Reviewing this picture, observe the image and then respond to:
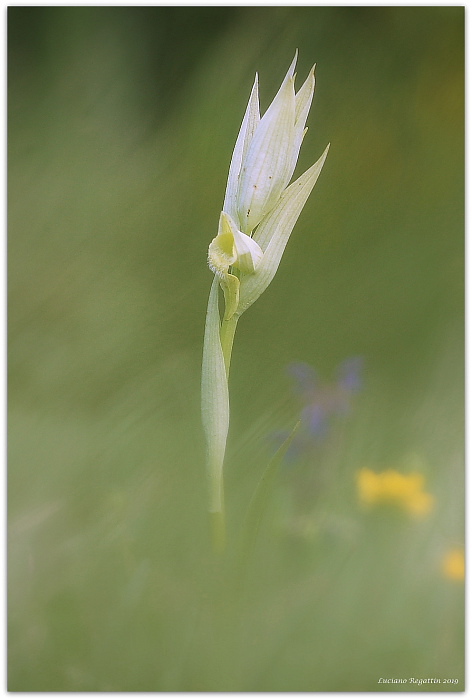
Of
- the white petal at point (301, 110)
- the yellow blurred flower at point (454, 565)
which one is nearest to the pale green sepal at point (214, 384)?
the white petal at point (301, 110)

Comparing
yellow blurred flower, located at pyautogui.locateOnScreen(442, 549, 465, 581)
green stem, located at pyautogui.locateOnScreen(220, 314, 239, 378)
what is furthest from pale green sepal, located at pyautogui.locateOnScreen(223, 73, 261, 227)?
yellow blurred flower, located at pyautogui.locateOnScreen(442, 549, 465, 581)

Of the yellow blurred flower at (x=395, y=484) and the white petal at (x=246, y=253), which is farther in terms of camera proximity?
the yellow blurred flower at (x=395, y=484)

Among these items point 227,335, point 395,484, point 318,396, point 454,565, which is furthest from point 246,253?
point 454,565

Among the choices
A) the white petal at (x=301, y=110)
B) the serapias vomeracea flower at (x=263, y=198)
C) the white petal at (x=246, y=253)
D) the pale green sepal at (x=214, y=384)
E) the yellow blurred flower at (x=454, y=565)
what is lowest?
the yellow blurred flower at (x=454, y=565)

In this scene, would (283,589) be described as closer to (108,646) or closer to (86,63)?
(108,646)

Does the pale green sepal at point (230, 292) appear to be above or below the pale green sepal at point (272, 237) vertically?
below

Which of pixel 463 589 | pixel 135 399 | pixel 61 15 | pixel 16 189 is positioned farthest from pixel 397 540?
pixel 61 15

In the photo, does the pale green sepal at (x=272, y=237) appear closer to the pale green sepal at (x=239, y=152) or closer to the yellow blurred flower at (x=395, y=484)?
the pale green sepal at (x=239, y=152)
